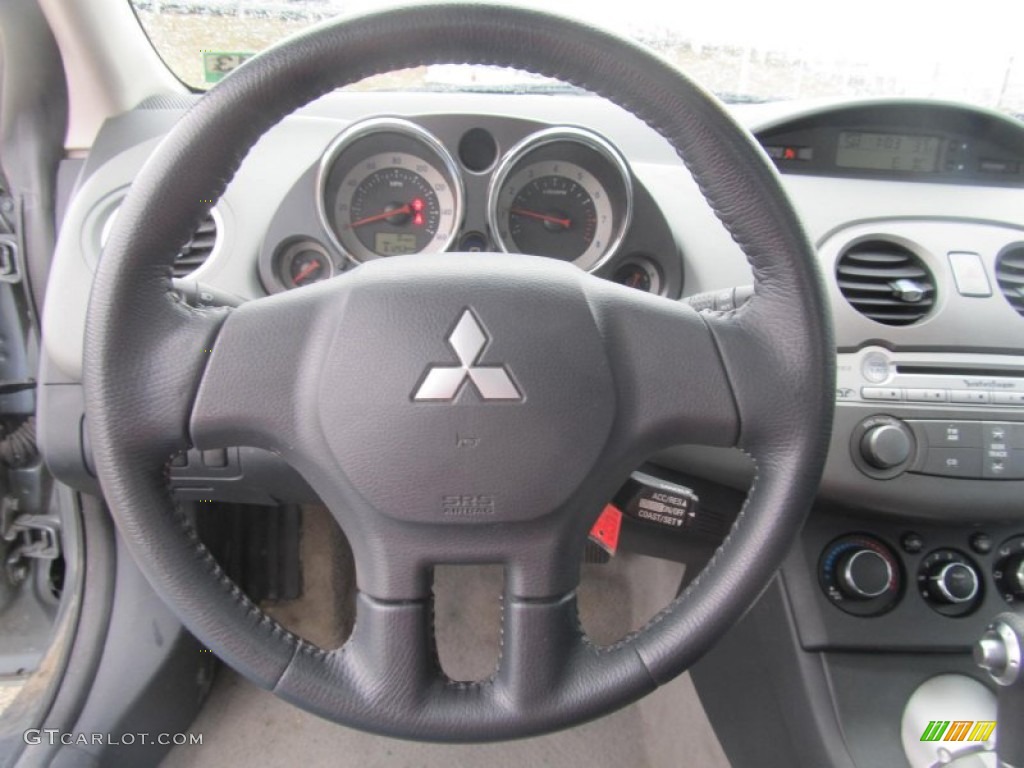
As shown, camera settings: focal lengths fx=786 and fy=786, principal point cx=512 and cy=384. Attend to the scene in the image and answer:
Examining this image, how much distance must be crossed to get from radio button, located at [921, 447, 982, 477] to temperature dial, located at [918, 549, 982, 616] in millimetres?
164

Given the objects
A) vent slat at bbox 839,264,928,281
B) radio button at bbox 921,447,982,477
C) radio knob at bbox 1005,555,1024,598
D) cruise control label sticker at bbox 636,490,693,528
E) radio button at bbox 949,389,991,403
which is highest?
vent slat at bbox 839,264,928,281

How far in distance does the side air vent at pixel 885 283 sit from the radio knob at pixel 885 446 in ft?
0.58

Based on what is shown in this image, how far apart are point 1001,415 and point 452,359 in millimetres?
907

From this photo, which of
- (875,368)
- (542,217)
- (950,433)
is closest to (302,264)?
(542,217)

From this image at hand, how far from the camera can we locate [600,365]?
0.71 m

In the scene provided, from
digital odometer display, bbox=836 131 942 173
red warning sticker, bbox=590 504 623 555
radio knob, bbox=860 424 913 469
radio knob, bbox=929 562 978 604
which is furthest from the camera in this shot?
digital odometer display, bbox=836 131 942 173

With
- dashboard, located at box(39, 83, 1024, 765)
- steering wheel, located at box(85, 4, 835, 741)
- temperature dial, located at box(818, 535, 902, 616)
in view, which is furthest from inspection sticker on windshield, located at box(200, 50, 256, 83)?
temperature dial, located at box(818, 535, 902, 616)

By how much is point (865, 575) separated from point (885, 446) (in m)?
0.22

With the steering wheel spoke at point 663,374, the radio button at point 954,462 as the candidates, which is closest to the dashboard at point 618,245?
the radio button at point 954,462

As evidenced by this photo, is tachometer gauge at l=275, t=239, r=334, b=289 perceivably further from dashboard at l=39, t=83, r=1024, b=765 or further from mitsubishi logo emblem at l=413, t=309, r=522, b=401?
mitsubishi logo emblem at l=413, t=309, r=522, b=401

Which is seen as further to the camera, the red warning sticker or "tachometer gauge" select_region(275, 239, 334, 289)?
"tachometer gauge" select_region(275, 239, 334, 289)

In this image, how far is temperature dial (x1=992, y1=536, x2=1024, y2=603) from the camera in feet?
4.05

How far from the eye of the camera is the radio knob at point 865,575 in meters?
1.17

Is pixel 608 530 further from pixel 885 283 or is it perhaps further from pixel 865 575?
pixel 885 283
